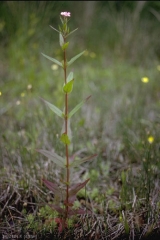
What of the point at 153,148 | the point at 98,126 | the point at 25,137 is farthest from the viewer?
the point at 98,126

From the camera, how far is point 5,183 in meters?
1.52

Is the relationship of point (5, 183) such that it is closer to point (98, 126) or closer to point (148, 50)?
point (98, 126)

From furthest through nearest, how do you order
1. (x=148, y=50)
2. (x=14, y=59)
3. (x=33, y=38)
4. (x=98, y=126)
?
(x=148, y=50)
(x=33, y=38)
(x=14, y=59)
(x=98, y=126)

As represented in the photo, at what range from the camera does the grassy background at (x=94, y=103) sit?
1.54 m

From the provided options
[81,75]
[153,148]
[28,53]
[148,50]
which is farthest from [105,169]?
[148,50]

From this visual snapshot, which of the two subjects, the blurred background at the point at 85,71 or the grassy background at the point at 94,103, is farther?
the blurred background at the point at 85,71

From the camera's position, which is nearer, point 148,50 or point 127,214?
point 127,214

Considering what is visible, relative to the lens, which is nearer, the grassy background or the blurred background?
the grassy background

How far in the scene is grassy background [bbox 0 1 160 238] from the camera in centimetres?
154

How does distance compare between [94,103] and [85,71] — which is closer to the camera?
[94,103]

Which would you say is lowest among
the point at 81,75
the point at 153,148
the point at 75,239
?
the point at 81,75

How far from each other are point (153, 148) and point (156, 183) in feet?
0.86

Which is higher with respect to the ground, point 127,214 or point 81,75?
point 127,214

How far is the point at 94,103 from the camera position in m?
2.72
